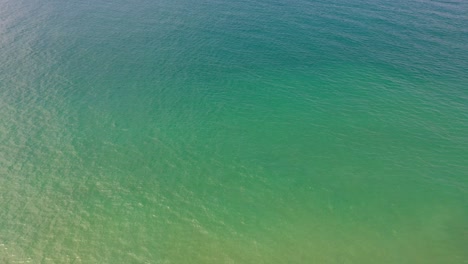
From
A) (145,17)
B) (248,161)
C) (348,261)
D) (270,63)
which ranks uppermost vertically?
(145,17)

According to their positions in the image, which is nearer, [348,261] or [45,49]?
[348,261]

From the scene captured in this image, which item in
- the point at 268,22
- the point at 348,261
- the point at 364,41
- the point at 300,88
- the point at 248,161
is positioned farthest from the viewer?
the point at 268,22

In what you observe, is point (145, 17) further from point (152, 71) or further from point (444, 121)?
point (444, 121)

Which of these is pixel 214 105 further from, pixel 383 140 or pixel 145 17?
pixel 145 17

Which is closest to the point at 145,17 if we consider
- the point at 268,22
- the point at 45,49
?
the point at 45,49

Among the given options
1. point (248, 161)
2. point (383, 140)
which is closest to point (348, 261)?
point (248, 161)

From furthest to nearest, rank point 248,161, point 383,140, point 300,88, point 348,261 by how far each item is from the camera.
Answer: point 300,88 < point 383,140 < point 248,161 < point 348,261

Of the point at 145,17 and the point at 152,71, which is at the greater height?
the point at 145,17
